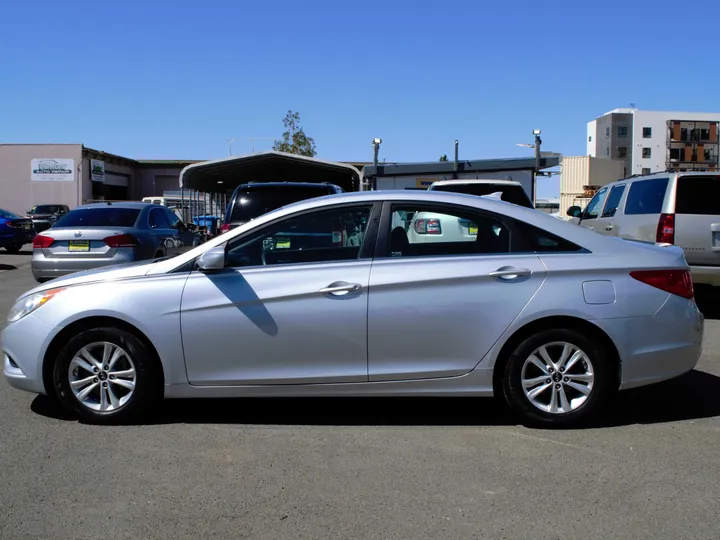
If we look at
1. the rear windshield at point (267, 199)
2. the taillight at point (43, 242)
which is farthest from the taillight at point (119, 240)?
the rear windshield at point (267, 199)

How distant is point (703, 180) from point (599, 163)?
39.0 meters

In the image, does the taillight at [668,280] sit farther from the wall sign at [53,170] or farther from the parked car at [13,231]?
the wall sign at [53,170]

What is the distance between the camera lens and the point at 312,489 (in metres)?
3.96

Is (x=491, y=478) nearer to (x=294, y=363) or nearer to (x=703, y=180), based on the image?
(x=294, y=363)

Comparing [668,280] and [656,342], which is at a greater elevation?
[668,280]

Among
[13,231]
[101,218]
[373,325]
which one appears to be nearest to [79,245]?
[101,218]

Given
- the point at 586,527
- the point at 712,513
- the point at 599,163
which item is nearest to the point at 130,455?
the point at 586,527

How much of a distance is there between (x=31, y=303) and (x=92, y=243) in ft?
19.7

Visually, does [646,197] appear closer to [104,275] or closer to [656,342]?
[656,342]

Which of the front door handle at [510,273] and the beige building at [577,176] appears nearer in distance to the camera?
the front door handle at [510,273]

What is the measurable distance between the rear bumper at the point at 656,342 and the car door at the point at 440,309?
679mm

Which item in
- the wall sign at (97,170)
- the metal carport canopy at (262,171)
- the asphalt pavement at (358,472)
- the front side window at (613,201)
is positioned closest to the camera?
the asphalt pavement at (358,472)

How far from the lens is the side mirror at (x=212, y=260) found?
15.7ft

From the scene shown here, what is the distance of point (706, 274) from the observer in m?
9.06
